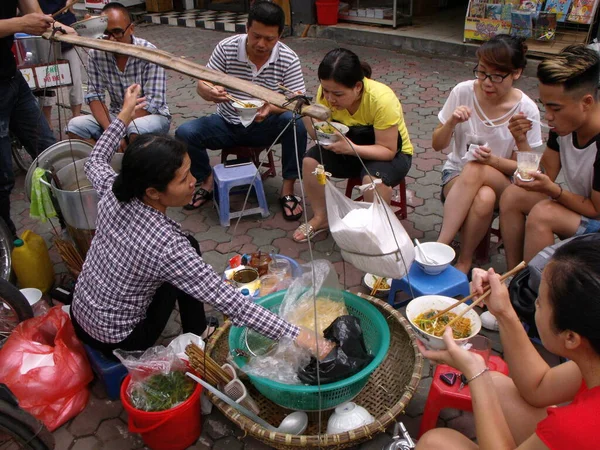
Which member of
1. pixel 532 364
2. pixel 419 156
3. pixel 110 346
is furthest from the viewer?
pixel 419 156

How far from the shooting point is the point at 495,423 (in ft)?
5.22

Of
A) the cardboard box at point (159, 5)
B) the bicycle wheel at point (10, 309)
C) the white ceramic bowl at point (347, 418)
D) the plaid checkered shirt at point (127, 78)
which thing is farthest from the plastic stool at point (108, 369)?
the cardboard box at point (159, 5)

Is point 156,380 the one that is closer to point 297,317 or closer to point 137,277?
point 137,277

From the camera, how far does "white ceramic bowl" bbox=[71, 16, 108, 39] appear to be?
2929 mm

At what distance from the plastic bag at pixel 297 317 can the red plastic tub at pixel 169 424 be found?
32 cm

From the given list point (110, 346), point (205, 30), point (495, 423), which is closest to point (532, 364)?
point (495, 423)

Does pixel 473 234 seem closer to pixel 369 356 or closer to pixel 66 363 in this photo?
pixel 369 356

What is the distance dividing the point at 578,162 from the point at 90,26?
9.43 ft

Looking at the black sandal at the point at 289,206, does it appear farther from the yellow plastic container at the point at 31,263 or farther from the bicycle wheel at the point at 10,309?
the bicycle wheel at the point at 10,309

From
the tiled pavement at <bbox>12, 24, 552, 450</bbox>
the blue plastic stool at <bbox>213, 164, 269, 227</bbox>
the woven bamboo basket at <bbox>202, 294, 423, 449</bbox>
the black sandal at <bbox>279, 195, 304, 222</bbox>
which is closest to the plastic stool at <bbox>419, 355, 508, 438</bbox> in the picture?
the woven bamboo basket at <bbox>202, 294, 423, 449</bbox>

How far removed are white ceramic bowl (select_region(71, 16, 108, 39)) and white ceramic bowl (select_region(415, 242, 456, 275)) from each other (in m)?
2.33

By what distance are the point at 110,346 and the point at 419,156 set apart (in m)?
3.39

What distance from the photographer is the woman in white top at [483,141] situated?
2.95 m

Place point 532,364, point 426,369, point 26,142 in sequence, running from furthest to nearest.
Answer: point 26,142 < point 426,369 < point 532,364
